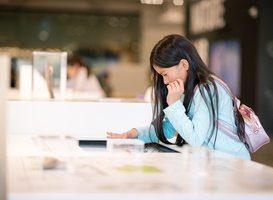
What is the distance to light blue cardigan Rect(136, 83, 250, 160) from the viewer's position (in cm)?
214

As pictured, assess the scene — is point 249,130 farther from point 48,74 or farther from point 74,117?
point 48,74

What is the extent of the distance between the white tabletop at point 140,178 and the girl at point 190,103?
31 centimetres

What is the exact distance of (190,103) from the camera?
7.74 ft

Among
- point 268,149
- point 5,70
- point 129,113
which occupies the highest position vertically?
point 5,70

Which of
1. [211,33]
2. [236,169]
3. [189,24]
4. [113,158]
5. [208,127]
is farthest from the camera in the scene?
[189,24]

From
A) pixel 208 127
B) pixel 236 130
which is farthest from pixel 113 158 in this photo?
pixel 236 130

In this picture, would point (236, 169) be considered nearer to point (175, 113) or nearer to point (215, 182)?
point (215, 182)

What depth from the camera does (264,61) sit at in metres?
9.85

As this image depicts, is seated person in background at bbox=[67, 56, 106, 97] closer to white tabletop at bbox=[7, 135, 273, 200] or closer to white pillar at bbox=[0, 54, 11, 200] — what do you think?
white tabletop at bbox=[7, 135, 273, 200]

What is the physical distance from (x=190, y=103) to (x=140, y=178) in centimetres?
100

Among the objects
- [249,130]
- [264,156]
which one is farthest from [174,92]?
[264,156]

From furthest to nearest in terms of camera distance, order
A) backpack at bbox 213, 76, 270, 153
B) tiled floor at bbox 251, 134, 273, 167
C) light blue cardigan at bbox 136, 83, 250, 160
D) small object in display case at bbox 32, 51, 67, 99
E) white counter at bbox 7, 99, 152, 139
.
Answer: tiled floor at bbox 251, 134, 273, 167 < small object in display case at bbox 32, 51, 67, 99 < white counter at bbox 7, 99, 152, 139 < backpack at bbox 213, 76, 270, 153 < light blue cardigan at bbox 136, 83, 250, 160

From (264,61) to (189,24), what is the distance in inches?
135

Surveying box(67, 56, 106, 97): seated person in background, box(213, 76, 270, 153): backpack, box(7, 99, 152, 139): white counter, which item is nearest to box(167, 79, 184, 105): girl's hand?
box(213, 76, 270, 153): backpack
